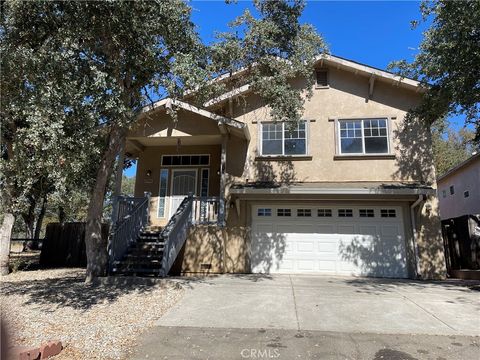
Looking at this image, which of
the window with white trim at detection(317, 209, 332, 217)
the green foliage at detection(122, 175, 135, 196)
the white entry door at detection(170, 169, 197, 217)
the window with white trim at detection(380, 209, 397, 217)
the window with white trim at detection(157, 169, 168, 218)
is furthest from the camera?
the green foliage at detection(122, 175, 135, 196)

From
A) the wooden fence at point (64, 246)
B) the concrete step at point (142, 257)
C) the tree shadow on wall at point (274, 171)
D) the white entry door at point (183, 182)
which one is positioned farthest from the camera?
the wooden fence at point (64, 246)

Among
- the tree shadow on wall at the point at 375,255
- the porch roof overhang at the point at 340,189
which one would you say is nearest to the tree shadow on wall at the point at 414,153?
the porch roof overhang at the point at 340,189

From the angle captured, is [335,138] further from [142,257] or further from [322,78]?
[142,257]

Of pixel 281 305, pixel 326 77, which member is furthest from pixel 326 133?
pixel 281 305

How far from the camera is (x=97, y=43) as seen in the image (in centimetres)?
753

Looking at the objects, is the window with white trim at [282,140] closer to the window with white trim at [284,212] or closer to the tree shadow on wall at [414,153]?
the window with white trim at [284,212]

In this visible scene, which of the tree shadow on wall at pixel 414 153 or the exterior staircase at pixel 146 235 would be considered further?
the tree shadow on wall at pixel 414 153

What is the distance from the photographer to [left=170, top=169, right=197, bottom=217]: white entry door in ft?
46.7

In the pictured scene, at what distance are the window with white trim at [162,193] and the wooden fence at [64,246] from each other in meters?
3.56

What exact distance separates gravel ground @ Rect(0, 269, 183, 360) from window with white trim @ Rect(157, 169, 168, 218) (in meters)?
4.52

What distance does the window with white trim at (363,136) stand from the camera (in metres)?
12.5

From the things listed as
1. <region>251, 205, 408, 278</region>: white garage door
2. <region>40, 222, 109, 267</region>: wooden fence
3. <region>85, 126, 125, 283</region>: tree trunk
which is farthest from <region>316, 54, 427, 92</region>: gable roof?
<region>40, 222, 109, 267</region>: wooden fence

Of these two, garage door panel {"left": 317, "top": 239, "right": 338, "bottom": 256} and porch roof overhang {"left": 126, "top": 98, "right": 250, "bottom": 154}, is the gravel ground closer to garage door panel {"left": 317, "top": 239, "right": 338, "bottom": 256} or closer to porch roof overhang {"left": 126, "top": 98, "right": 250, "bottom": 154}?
porch roof overhang {"left": 126, "top": 98, "right": 250, "bottom": 154}

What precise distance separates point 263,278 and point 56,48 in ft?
26.6
